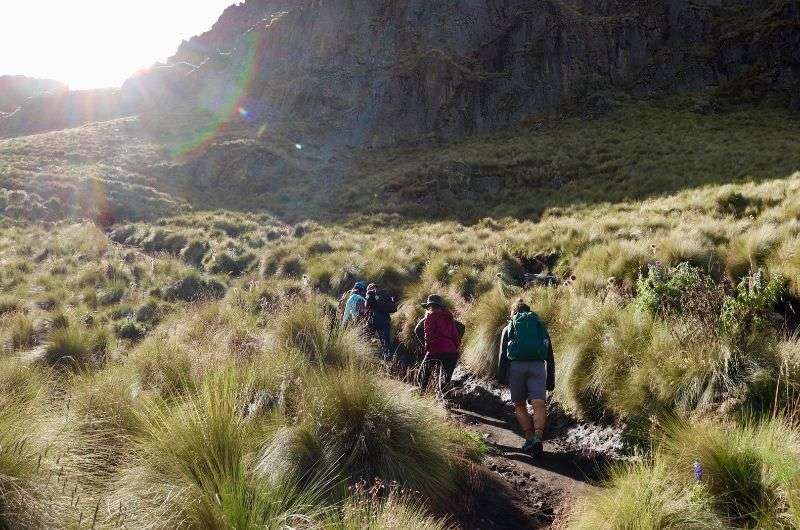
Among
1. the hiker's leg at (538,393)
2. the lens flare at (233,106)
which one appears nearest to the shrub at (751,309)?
the hiker's leg at (538,393)

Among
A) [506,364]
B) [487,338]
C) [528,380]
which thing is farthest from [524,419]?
[487,338]

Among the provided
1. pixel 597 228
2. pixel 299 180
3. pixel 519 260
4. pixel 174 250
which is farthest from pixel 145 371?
pixel 299 180

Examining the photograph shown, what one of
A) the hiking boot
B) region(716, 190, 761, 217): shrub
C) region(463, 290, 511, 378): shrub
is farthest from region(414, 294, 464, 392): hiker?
region(716, 190, 761, 217): shrub

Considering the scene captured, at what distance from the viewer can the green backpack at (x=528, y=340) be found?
6207 millimetres

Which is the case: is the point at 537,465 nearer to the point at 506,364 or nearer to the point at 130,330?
the point at 506,364

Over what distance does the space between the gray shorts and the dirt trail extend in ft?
1.99

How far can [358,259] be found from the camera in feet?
50.0

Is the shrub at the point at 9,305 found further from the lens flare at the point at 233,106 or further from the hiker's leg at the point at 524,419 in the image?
the lens flare at the point at 233,106

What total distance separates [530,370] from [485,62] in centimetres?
5356

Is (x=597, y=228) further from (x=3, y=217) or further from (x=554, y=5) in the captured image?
(x=554, y=5)

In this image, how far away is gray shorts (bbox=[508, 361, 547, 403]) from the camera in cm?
623

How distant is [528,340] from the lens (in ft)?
20.5

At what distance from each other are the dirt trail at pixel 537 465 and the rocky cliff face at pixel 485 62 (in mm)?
43878

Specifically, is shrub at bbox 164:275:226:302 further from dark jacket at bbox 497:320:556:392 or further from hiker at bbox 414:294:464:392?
Result: dark jacket at bbox 497:320:556:392
